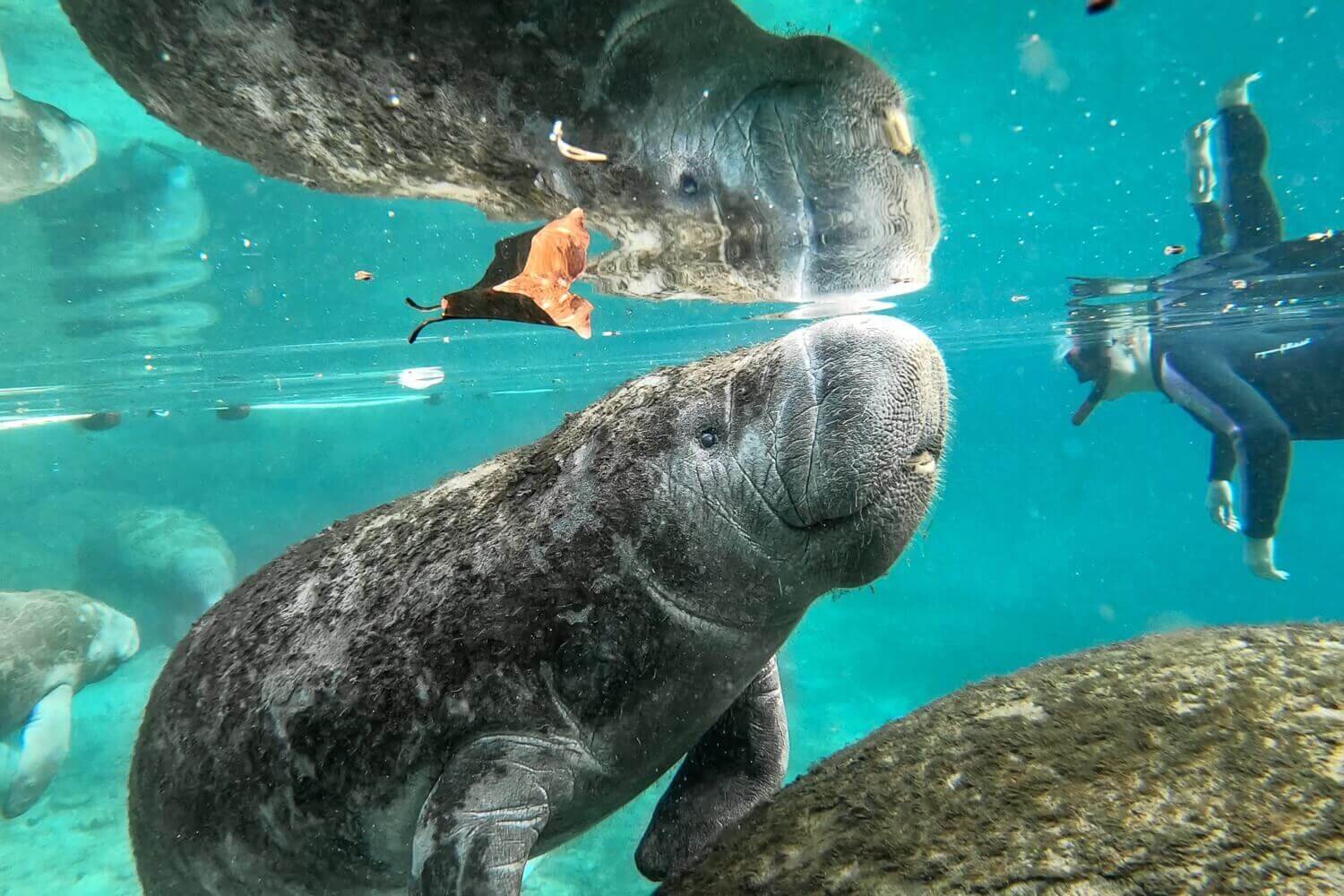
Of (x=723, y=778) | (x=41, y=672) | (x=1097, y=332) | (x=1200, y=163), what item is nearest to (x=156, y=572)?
(x=41, y=672)

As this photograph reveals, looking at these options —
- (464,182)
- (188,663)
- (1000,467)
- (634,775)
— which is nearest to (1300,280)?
(464,182)

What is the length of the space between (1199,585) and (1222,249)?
6190cm

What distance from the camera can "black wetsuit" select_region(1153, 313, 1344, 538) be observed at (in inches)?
426

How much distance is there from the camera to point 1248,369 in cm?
1160

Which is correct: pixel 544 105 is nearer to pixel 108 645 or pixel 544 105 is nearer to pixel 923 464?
pixel 923 464

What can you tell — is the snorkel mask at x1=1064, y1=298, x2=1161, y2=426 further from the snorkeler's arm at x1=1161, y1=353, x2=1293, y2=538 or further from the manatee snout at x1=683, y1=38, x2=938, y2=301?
the manatee snout at x1=683, y1=38, x2=938, y2=301

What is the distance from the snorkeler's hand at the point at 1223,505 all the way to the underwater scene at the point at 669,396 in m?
0.28

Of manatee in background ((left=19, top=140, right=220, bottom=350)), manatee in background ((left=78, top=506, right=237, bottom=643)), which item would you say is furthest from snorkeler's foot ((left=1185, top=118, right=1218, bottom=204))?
→ manatee in background ((left=78, top=506, right=237, bottom=643))

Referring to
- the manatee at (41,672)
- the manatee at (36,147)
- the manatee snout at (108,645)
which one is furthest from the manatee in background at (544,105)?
the manatee snout at (108,645)

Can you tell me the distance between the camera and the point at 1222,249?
1146 cm

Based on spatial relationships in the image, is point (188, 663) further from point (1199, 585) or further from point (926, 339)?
point (1199, 585)

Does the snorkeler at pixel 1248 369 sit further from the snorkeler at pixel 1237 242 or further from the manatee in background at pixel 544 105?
the manatee in background at pixel 544 105

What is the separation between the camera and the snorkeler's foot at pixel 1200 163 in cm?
774

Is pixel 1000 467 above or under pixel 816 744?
under
